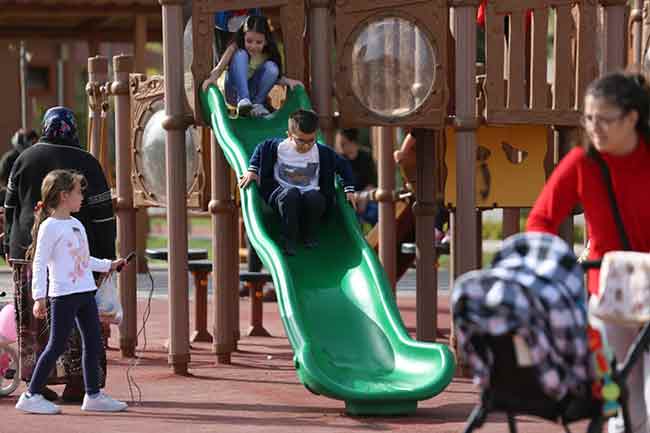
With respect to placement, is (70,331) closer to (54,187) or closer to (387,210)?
(54,187)

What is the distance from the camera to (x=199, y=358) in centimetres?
1195

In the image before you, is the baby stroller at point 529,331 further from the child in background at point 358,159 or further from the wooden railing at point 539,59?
the child in background at point 358,159

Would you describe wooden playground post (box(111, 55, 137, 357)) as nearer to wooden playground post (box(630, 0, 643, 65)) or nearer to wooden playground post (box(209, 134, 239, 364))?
wooden playground post (box(209, 134, 239, 364))

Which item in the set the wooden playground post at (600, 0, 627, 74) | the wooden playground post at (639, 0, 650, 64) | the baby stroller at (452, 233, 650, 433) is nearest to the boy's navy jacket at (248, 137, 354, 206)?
the wooden playground post at (600, 0, 627, 74)

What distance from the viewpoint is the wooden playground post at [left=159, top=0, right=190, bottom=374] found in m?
10.6

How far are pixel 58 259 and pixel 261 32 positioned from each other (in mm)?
3330

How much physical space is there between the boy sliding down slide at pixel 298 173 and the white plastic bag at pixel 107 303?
1157 millimetres

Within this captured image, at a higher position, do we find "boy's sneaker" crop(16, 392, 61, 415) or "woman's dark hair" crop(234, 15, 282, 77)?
"woman's dark hair" crop(234, 15, 282, 77)

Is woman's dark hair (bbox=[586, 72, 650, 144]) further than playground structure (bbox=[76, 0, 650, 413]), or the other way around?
playground structure (bbox=[76, 0, 650, 413])

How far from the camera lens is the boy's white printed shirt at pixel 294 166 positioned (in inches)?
392

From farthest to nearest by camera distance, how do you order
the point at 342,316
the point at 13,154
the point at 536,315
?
1. the point at 13,154
2. the point at 342,316
3. the point at 536,315

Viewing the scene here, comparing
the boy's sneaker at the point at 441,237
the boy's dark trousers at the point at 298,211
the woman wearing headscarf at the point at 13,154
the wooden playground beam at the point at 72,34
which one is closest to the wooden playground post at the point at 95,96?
the woman wearing headscarf at the point at 13,154

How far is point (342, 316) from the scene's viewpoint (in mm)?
9273

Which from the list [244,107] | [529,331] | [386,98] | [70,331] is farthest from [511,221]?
[529,331]
